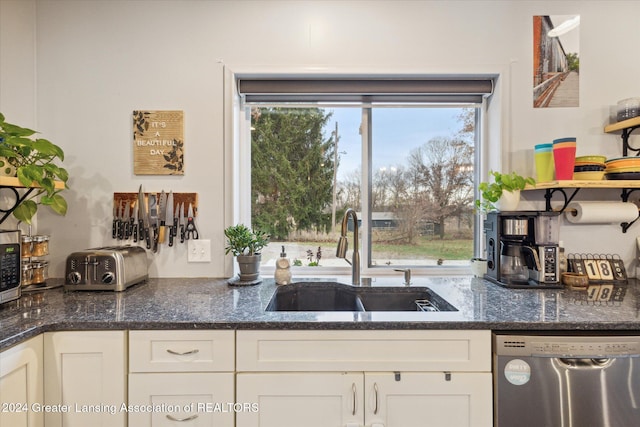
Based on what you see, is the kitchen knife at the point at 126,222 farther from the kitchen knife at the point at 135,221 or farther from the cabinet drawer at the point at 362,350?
the cabinet drawer at the point at 362,350

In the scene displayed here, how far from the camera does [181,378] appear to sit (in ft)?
3.84

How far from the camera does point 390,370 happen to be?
3.84 ft

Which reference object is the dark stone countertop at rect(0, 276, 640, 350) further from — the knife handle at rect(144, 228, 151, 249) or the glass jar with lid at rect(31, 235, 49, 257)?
the knife handle at rect(144, 228, 151, 249)

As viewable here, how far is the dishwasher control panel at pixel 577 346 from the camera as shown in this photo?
1.12 meters

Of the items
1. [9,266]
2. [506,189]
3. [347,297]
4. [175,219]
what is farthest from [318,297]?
[9,266]

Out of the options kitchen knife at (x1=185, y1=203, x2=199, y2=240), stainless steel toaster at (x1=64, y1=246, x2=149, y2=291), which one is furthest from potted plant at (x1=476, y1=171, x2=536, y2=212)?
stainless steel toaster at (x1=64, y1=246, x2=149, y2=291)

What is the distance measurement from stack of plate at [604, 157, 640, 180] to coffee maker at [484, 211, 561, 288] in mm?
397

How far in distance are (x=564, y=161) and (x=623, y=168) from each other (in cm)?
35

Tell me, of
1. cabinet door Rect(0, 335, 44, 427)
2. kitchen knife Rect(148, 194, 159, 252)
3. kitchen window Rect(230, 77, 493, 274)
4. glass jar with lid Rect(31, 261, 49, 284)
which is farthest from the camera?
kitchen window Rect(230, 77, 493, 274)

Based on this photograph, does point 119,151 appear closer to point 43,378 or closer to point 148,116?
point 148,116

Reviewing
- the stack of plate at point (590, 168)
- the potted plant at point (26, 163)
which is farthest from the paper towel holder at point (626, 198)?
the potted plant at point (26, 163)

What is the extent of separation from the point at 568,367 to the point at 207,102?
201 centimetres

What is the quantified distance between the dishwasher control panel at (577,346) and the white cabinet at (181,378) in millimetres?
1029

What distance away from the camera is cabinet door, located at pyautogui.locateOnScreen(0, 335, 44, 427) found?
101cm
